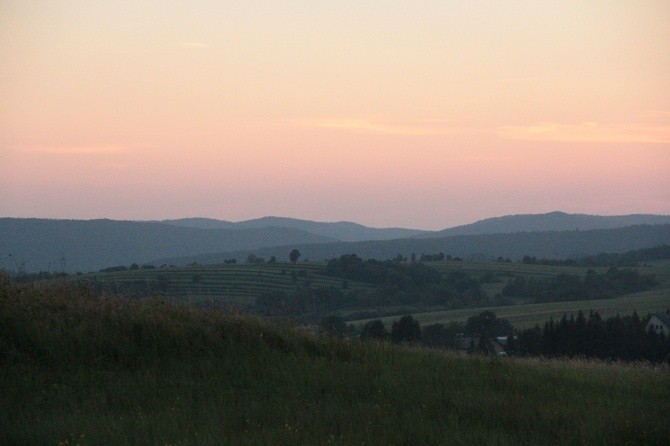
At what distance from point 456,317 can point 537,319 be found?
422 centimetres

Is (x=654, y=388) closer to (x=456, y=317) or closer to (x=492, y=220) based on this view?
(x=456, y=317)

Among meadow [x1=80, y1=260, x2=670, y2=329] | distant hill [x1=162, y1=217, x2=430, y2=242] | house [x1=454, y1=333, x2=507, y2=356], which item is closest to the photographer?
house [x1=454, y1=333, x2=507, y2=356]

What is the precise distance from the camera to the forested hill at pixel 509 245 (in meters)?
91.3

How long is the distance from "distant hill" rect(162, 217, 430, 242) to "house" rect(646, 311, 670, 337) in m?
105

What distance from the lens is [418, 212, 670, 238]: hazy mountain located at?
13500cm

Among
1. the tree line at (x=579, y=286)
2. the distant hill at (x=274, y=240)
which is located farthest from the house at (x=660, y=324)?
the tree line at (x=579, y=286)

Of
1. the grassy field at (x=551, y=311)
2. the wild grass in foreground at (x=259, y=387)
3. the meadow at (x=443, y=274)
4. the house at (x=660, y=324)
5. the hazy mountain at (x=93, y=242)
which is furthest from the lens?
the hazy mountain at (x=93, y=242)

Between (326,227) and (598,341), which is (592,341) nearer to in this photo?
(598,341)

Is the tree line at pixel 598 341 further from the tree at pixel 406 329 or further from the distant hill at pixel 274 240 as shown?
the distant hill at pixel 274 240

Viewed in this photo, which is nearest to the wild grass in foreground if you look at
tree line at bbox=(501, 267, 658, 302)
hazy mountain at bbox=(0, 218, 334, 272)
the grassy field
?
hazy mountain at bbox=(0, 218, 334, 272)

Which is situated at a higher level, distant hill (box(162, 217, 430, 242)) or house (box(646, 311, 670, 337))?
distant hill (box(162, 217, 430, 242))

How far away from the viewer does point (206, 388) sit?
28.9 ft

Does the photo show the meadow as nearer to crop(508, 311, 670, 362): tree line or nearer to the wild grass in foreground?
crop(508, 311, 670, 362): tree line

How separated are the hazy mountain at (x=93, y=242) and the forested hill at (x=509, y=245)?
5086mm
